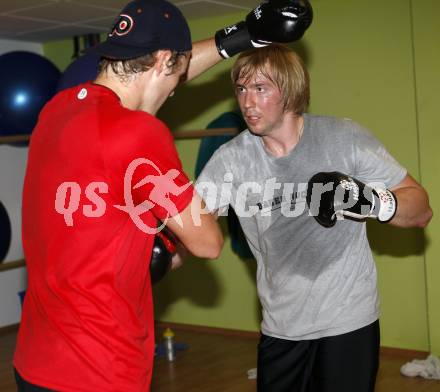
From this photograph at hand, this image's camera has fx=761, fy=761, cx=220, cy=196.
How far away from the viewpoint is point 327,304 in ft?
7.96

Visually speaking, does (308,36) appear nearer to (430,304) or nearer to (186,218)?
(430,304)

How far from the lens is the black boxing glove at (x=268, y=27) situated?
2.47 m

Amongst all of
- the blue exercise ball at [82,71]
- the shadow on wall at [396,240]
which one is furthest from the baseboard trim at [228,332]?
Result: the blue exercise ball at [82,71]

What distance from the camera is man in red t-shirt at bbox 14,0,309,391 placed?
5.18 ft

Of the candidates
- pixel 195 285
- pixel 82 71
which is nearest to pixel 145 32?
pixel 82 71

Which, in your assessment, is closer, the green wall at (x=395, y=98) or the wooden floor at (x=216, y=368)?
the wooden floor at (x=216, y=368)

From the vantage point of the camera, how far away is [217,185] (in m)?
2.61

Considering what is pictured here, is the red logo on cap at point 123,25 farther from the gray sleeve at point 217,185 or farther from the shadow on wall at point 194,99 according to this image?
the shadow on wall at point 194,99

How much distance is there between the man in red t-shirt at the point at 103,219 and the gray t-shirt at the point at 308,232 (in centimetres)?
81

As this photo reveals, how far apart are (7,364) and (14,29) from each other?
2.42 m

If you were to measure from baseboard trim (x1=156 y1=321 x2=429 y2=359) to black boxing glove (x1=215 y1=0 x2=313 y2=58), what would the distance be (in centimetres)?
270

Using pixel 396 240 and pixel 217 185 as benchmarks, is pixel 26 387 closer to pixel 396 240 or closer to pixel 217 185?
pixel 217 185

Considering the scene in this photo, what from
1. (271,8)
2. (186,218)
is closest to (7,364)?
(271,8)

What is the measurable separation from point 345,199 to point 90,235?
0.94m
